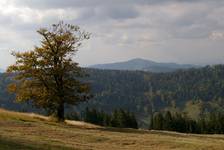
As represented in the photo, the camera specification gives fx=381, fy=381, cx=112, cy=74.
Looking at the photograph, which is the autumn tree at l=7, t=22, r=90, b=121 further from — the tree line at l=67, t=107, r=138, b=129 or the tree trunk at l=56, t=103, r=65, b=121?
the tree line at l=67, t=107, r=138, b=129

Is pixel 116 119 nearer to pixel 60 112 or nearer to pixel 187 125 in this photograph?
pixel 187 125

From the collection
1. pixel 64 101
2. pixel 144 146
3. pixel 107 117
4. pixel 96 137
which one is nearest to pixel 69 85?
pixel 64 101

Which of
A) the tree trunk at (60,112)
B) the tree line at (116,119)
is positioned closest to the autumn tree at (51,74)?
the tree trunk at (60,112)

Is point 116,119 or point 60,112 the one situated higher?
point 60,112

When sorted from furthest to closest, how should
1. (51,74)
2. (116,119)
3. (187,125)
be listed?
(187,125) < (116,119) < (51,74)

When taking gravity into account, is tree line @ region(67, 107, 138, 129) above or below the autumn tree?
below

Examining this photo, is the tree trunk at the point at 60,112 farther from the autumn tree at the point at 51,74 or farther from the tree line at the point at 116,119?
the tree line at the point at 116,119

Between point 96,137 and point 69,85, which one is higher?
point 69,85

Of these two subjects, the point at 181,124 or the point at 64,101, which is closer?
the point at 64,101

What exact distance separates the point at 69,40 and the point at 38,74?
663 centimetres

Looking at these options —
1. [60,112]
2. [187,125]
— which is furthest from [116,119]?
[60,112]

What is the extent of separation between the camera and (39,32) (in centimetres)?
5431

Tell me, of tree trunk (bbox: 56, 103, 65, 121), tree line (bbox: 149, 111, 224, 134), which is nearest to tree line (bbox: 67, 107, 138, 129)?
tree line (bbox: 149, 111, 224, 134)

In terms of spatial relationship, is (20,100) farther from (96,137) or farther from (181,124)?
(181,124)
